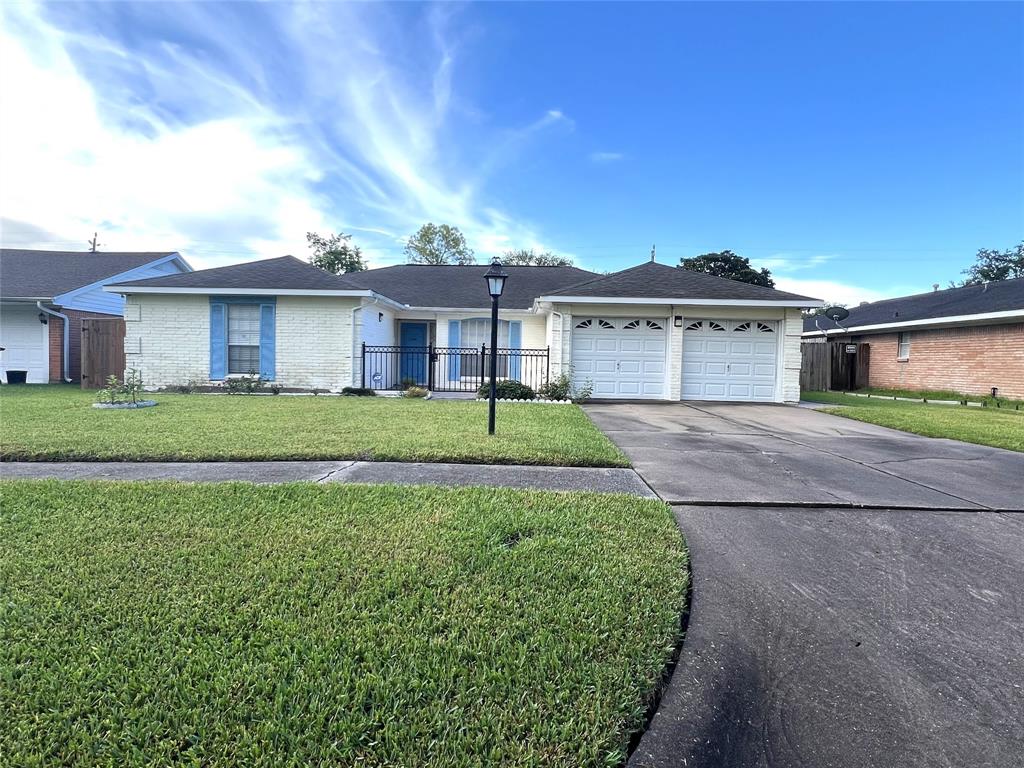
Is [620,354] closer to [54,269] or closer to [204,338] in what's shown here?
[204,338]

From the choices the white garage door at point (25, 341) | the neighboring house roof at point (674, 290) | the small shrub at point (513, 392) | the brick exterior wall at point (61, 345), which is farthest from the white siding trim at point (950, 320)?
the white garage door at point (25, 341)

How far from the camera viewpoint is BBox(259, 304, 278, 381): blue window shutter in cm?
1346

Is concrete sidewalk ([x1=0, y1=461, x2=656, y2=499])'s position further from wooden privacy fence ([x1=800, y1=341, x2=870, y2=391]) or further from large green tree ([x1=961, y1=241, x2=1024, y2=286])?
large green tree ([x1=961, y1=241, x2=1024, y2=286])

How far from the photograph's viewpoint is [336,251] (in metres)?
39.1

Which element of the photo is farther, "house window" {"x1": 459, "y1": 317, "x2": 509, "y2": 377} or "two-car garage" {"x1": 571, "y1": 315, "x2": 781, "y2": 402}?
"house window" {"x1": 459, "y1": 317, "x2": 509, "y2": 377}

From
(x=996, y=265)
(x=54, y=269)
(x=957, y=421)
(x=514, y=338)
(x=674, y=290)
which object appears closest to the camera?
(x=957, y=421)

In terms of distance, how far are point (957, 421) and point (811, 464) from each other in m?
6.29

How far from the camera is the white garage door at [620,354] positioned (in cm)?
1348

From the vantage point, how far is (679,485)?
4961 millimetres

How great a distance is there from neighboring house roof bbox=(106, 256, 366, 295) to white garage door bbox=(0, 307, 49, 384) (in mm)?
4957

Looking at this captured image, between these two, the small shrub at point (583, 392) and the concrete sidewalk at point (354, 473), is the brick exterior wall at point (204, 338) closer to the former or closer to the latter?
the small shrub at point (583, 392)

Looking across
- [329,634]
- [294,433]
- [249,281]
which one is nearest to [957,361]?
[294,433]

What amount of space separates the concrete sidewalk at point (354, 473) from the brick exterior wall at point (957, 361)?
16.5 m

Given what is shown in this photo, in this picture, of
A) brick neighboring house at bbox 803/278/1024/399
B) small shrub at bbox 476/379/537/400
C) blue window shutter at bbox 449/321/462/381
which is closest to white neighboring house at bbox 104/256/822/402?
small shrub at bbox 476/379/537/400
